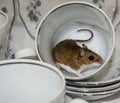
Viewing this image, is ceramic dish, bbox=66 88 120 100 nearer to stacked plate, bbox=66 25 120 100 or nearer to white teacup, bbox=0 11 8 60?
stacked plate, bbox=66 25 120 100

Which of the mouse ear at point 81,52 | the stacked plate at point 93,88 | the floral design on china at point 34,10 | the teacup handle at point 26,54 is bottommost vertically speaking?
the stacked plate at point 93,88

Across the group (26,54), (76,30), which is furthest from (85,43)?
(26,54)

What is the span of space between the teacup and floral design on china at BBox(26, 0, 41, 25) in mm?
64

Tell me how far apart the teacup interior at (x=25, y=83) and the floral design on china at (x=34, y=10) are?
208 millimetres

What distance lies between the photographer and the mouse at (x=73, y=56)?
0.55m

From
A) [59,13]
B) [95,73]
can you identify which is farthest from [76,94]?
[59,13]

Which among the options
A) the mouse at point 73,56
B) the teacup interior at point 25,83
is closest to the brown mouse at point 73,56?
the mouse at point 73,56

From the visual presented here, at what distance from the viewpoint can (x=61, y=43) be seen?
0.57 metres

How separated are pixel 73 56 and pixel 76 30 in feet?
0.24

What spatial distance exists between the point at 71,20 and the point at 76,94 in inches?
6.6

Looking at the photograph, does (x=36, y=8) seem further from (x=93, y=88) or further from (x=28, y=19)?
(x=93, y=88)

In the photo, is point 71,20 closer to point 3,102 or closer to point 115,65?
point 115,65

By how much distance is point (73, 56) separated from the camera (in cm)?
56

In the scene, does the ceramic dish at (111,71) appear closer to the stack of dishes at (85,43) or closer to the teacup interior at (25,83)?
the stack of dishes at (85,43)
